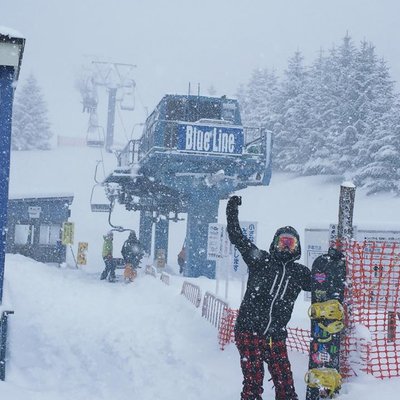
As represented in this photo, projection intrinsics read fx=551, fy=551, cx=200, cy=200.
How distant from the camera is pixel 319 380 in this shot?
5719 millimetres

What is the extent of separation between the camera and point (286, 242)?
5.34m

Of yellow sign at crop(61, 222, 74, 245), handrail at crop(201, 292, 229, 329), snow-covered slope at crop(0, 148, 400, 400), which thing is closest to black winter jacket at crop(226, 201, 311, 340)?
snow-covered slope at crop(0, 148, 400, 400)

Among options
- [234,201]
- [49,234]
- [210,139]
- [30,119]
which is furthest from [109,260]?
[30,119]

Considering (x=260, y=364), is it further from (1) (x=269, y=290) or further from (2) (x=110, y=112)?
(2) (x=110, y=112)

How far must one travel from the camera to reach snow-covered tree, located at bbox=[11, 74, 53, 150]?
219ft

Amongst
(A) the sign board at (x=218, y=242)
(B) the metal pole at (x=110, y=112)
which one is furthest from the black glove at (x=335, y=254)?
(B) the metal pole at (x=110, y=112)

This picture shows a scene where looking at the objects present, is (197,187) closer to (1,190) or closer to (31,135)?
(1,190)

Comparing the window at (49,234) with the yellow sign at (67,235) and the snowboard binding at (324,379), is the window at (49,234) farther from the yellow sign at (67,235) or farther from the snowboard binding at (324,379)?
the snowboard binding at (324,379)

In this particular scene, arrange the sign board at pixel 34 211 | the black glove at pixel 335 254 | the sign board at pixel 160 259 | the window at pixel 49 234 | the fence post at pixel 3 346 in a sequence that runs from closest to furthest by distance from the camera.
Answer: the black glove at pixel 335 254, the fence post at pixel 3 346, the sign board at pixel 160 259, the sign board at pixel 34 211, the window at pixel 49 234

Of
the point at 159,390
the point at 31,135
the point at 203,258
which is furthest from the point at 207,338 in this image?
the point at 31,135

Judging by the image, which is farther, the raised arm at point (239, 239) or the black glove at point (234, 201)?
the black glove at point (234, 201)

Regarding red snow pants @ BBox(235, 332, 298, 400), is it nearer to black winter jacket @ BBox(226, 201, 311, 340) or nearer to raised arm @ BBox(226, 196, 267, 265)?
black winter jacket @ BBox(226, 201, 311, 340)

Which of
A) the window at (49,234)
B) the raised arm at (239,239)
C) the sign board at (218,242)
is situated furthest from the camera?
the window at (49,234)

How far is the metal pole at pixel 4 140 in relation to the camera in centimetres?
670
